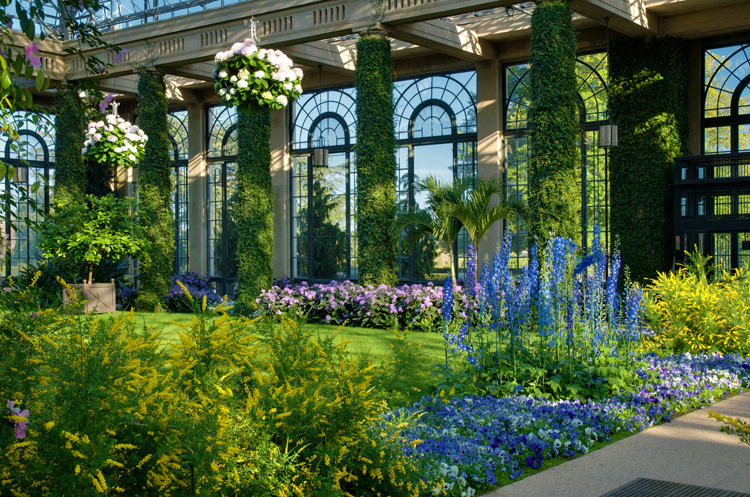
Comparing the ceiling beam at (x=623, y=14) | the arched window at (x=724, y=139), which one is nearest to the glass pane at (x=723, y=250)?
the arched window at (x=724, y=139)

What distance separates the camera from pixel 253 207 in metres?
11.9

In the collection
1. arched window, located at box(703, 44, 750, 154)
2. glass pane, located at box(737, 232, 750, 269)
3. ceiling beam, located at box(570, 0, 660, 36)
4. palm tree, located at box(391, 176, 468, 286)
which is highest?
ceiling beam, located at box(570, 0, 660, 36)

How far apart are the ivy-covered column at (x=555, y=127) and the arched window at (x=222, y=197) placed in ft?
29.3

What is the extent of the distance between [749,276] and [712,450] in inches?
172

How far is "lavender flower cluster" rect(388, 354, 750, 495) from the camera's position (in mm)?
3488

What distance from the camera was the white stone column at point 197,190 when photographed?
53.6 ft

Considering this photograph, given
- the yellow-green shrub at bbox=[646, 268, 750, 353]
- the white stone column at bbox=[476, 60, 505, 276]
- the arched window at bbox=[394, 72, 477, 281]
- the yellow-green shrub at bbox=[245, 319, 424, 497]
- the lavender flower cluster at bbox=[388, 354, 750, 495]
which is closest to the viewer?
the yellow-green shrub at bbox=[245, 319, 424, 497]

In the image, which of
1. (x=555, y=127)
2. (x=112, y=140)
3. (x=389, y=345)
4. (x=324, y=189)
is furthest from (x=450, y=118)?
(x=389, y=345)

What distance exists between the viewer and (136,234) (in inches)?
448

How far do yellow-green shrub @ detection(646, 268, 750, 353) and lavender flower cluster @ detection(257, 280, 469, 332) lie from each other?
9.74 feet

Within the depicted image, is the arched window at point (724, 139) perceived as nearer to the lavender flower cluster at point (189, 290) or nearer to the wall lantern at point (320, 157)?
the wall lantern at point (320, 157)

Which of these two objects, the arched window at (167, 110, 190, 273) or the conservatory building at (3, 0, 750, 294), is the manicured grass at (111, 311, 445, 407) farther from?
the arched window at (167, 110, 190, 273)

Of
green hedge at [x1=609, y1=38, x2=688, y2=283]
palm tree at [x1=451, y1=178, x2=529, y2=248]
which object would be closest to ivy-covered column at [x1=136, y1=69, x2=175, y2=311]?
palm tree at [x1=451, y1=178, x2=529, y2=248]

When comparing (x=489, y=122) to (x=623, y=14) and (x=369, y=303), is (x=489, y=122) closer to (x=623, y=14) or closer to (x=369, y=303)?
(x=623, y=14)
